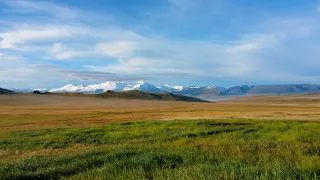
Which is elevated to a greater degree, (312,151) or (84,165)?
(312,151)

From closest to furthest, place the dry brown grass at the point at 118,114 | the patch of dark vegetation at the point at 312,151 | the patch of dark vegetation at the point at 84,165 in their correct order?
the patch of dark vegetation at the point at 84,165 < the patch of dark vegetation at the point at 312,151 < the dry brown grass at the point at 118,114

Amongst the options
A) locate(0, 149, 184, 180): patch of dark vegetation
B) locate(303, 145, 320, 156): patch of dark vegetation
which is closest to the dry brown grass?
locate(0, 149, 184, 180): patch of dark vegetation

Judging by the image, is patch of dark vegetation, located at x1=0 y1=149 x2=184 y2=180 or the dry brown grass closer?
patch of dark vegetation, located at x1=0 y1=149 x2=184 y2=180

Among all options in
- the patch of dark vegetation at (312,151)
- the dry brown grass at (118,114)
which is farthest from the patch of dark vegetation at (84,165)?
the dry brown grass at (118,114)

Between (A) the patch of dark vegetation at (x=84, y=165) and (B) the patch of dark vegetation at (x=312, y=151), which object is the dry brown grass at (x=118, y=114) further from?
(B) the patch of dark vegetation at (x=312, y=151)

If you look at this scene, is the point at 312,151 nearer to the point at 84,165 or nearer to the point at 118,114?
the point at 84,165

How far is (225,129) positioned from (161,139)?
6.56 meters

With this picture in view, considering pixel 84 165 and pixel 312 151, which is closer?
pixel 84 165

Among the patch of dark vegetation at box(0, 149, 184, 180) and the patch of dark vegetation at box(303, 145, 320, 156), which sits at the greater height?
the patch of dark vegetation at box(303, 145, 320, 156)

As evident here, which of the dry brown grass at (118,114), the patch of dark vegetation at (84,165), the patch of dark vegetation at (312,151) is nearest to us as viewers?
the patch of dark vegetation at (84,165)

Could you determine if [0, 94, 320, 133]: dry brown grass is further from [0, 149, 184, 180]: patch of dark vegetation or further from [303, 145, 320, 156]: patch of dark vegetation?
[303, 145, 320, 156]: patch of dark vegetation

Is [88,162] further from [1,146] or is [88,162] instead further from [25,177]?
[1,146]

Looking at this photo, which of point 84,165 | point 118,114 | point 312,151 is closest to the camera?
point 84,165

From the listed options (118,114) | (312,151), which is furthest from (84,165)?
(118,114)
